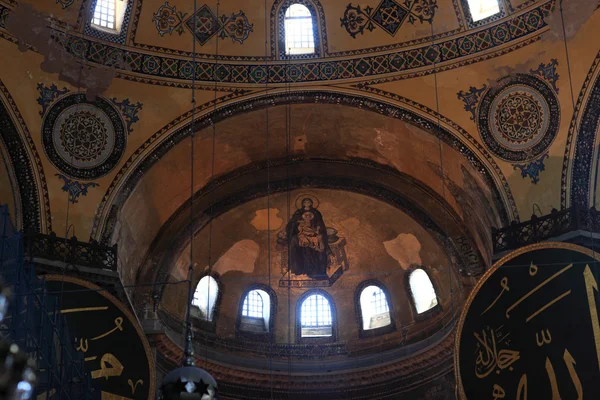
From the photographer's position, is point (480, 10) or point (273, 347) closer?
point (480, 10)

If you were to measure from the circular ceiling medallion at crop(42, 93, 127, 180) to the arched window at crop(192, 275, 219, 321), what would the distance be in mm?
3437

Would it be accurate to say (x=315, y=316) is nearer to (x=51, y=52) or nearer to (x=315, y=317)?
(x=315, y=317)

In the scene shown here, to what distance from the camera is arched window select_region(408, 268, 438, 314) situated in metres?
15.4

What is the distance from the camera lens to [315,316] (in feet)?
53.6

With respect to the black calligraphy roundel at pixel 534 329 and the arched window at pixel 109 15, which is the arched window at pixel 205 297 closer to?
the arched window at pixel 109 15

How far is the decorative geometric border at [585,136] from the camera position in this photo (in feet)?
40.4

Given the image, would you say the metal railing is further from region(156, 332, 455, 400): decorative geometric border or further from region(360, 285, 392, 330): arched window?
region(360, 285, 392, 330): arched window

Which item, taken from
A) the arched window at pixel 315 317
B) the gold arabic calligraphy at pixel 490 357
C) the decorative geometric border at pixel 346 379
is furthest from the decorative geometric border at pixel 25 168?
the gold arabic calligraphy at pixel 490 357

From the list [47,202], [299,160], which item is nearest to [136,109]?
[47,202]

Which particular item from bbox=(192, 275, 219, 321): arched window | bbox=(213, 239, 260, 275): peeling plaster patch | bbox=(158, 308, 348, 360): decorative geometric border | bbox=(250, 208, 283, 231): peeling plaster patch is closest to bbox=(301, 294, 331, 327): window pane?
bbox=(158, 308, 348, 360): decorative geometric border

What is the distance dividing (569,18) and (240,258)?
6758 millimetres

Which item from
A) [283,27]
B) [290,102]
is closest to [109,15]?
[283,27]

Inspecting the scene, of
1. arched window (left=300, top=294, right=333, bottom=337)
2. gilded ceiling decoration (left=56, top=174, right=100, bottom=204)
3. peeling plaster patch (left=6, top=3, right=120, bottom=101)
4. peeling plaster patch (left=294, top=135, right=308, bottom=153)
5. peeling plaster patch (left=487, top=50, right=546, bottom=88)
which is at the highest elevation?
peeling plaster patch (left=6, top=3, right=120, bottom=101)

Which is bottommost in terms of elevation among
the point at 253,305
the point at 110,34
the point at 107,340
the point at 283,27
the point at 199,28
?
the point at 107,340
